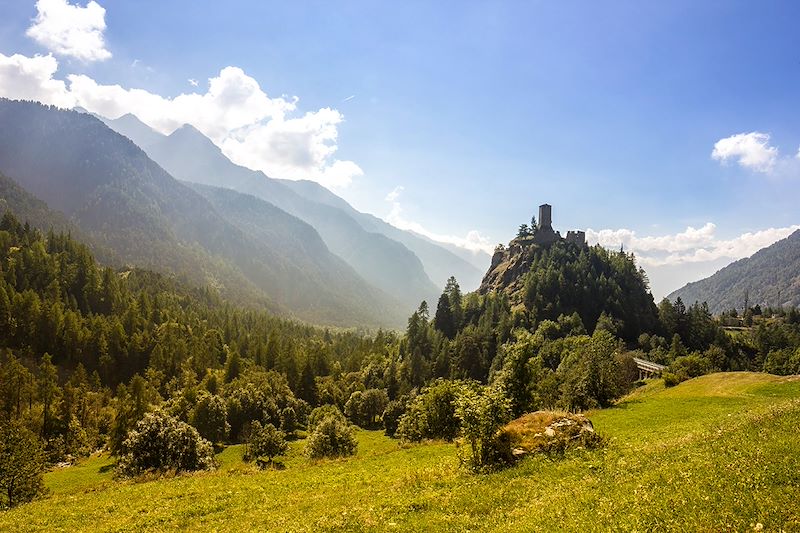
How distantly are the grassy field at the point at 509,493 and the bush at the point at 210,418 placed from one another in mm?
81040

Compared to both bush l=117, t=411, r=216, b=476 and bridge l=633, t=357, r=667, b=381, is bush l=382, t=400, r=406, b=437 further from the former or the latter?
bush l=117, t=411, r=216, b=476

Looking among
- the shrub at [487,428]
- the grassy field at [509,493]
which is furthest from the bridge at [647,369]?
the shrub at [487,428]

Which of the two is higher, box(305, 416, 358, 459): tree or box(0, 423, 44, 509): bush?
box(0, 423, 44, 509): bush

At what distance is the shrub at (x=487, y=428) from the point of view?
87.1ft

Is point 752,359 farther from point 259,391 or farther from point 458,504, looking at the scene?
point 458,504

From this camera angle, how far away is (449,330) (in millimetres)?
198625

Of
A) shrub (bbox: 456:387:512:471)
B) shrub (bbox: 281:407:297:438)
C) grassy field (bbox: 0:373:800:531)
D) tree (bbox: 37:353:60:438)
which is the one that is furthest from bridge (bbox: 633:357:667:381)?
tree (bbox: 37:353:60:438)

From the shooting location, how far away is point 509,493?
69.2ft

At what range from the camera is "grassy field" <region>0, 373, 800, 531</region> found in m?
14.7

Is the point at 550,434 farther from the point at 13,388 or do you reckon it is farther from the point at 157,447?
the point at 13,388

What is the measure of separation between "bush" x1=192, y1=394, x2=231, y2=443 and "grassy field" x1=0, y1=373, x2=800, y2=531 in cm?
8104

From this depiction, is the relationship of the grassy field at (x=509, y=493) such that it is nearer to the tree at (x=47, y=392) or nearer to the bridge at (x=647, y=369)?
the bridge at (x=647, y=369)

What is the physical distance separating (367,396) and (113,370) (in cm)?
9230

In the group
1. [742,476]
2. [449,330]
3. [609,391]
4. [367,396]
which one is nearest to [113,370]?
[367,396]
